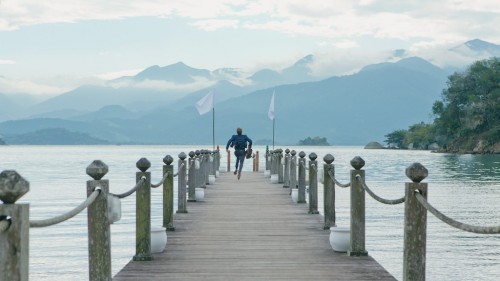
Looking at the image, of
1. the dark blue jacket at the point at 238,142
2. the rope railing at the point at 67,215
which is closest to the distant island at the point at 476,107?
the dark blue jacket at the point at 238,142

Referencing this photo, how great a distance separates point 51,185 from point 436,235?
119 ft

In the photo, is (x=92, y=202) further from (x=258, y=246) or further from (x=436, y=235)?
(x=436, y=235)

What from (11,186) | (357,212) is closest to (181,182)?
(357,212)

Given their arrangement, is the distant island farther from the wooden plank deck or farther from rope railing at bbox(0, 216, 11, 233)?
rope railing at bbox(0, 216, 11, 233)

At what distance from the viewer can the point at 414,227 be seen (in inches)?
316

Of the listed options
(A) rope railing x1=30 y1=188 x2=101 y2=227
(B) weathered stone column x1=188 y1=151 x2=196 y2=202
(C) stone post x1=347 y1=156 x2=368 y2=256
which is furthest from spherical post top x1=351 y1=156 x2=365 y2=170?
(B) weathered stone column x1=188 y1=151 x2=196 y2=202

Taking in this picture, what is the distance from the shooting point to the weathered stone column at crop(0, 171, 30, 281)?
5211 millimetres

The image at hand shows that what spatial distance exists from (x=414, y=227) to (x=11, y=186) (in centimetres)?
432

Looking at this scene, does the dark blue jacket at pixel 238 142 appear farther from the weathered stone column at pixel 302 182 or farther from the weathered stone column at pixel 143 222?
the weathered stone column at pixel 143 222

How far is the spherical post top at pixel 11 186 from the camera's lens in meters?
5.15

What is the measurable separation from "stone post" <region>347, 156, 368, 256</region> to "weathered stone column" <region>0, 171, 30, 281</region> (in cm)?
611

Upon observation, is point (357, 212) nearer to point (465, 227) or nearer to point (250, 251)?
point (250, 251)

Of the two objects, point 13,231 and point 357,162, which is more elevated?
point 357,162

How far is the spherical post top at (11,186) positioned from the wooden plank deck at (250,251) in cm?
391
